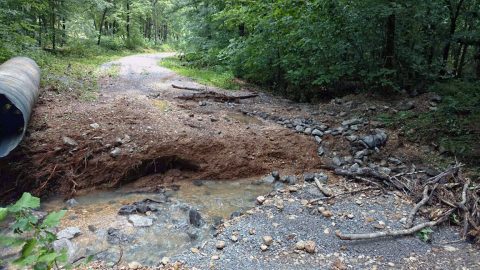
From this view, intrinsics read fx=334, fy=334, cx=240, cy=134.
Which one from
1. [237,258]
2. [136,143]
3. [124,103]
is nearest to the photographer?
[237,258]

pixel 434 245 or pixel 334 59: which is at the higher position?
pixel 334 59

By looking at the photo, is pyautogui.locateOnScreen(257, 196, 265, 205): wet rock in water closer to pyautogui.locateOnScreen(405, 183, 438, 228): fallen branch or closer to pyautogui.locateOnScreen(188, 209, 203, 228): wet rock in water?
pyautogui.locateOnScreen(188, 209, 203, 228): wet rock in water

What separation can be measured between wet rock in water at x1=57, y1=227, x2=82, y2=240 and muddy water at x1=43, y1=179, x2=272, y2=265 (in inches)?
2.7

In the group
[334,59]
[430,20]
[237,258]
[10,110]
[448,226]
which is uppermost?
[430,20]

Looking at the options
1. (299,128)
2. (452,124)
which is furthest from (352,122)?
(452,124)

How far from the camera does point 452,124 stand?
688 centimetres

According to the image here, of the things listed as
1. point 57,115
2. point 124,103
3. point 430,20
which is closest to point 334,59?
point 430,20

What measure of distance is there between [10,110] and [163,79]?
Result: 798 centimetres

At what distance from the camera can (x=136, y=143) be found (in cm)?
650

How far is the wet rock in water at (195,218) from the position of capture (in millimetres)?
4695

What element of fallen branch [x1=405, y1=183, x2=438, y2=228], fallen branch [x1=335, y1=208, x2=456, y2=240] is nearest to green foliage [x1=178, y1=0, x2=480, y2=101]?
fallen branch [x1=405, y1=183, x2=438, y2=228]

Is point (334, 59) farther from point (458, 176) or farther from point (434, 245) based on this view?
point (434, 245)

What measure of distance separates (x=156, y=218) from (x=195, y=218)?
1.92ft

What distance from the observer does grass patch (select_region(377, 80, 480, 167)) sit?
6184mm
